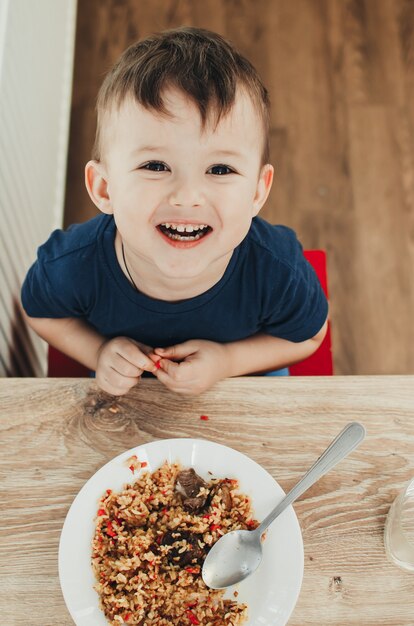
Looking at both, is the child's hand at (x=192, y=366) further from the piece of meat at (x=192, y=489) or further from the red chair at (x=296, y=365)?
the red chair at (x=296, y=365)

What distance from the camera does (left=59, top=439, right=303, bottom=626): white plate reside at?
0.70 meters

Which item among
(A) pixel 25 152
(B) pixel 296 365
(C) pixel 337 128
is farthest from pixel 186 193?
(C) pixel 337 128

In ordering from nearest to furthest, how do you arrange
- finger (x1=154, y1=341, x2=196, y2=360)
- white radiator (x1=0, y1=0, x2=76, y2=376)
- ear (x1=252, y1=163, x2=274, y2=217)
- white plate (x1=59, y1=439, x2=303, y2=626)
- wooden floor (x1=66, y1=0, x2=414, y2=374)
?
white plate (x1=59, y1=439, x2=303, y2=626) → ear (x1=252, y1=163, x2=274, y2=217) → finger (x1=154, y1=341, x2=196, y2=360) → white radiator (x1=0, y1=0, x2=76, y2=376) → wooden floor (x1=66, y1=0, x2=414, y2=374)

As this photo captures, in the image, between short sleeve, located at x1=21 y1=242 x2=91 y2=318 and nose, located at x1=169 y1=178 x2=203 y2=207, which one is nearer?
nose, located at x1=169 y1=178 x2=203 y2=207

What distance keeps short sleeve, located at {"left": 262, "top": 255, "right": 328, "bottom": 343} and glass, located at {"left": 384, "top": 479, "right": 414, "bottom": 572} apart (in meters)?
0.34

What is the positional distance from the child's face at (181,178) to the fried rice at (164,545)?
279mm

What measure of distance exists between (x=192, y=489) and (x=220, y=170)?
40cm

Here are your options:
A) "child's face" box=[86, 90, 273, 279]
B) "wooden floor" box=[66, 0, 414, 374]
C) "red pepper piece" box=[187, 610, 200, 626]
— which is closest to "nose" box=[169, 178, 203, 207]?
"child's face" box=[86, 90, 273, 279]

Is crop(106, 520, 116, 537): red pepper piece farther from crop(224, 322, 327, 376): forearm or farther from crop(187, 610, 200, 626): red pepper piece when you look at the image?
crop(224, 322, 327, 376): forearm

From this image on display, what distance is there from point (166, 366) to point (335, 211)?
4.32 feet

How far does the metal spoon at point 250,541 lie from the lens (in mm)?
724

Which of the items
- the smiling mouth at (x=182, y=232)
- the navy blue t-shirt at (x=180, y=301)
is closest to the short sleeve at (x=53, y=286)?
the navy blue t-shirt at (x=180, y=301)

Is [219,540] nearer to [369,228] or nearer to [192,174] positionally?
[192,174]

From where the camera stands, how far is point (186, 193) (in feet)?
2.36
